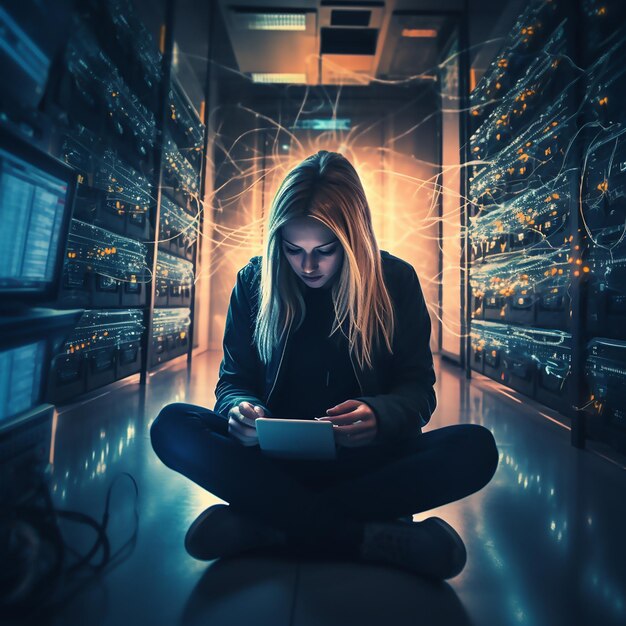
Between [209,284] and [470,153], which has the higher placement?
[470,153]

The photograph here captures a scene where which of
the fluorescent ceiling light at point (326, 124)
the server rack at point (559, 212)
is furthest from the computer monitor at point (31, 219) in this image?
the fluorescent ceiling light at point (326, 124)

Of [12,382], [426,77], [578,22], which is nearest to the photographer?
[12,382]

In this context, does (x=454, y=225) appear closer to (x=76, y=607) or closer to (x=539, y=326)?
(x=539, y=326)

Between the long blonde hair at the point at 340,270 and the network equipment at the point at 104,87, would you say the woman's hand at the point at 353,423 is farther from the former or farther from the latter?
the network equipment at the point at 104,87

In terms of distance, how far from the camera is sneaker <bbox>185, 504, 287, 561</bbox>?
99 centimetres

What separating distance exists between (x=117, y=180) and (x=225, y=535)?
7.17 feet

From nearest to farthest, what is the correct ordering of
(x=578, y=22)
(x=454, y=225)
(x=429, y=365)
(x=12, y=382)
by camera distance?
(x=12, y=382)
(x=429, y=365)
(x=578, y=22)
(x=454, y=225)

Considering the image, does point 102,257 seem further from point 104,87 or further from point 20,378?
point 20,378

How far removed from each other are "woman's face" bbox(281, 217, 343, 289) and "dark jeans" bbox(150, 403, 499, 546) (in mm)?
485

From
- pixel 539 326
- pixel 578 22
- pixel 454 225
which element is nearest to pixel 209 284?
pixel 454 225

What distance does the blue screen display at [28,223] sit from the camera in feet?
2.88

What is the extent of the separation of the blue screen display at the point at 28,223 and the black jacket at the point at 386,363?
515 mm

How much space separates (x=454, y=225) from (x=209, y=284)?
10.1 feet

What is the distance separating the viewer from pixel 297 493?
3.21ft
